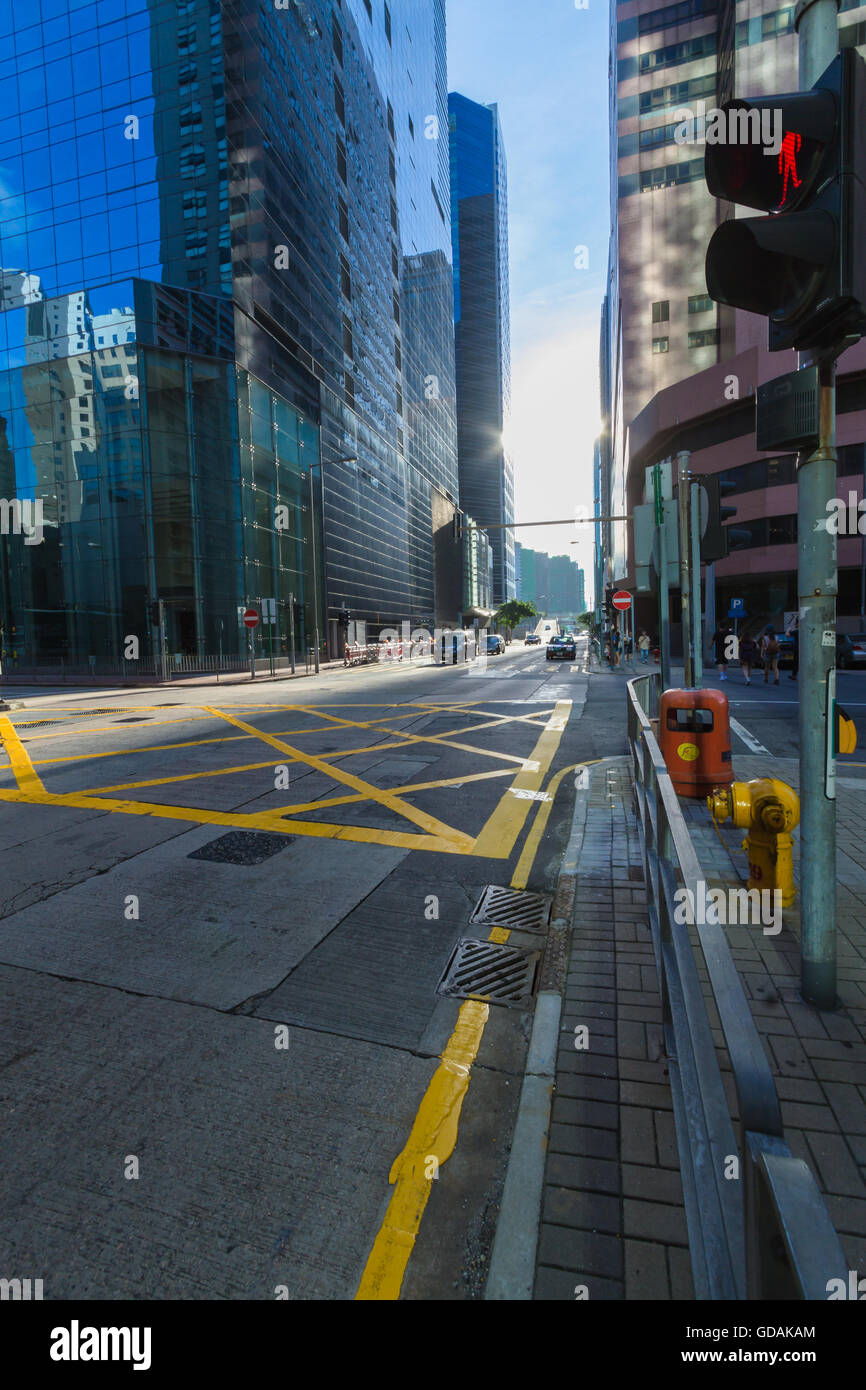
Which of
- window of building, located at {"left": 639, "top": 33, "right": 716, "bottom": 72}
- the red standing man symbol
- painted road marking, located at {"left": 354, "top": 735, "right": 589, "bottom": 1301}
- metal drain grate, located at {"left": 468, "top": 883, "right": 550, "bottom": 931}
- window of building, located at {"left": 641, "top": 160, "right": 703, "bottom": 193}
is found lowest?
painted road marking, located at {"left": 354, "top": 735, "right": 589, "bottom": 1301}

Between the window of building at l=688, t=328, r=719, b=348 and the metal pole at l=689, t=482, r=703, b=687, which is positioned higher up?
the window of building at l=688, t=328, r=719, b=348

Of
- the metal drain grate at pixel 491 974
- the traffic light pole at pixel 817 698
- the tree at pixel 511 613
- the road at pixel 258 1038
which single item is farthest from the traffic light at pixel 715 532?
the tree at pixel 511 613

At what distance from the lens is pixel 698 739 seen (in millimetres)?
7309

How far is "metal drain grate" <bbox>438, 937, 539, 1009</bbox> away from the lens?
3688 mm

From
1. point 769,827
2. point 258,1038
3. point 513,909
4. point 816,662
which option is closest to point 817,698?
point 816,662

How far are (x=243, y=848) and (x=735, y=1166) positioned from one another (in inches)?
200

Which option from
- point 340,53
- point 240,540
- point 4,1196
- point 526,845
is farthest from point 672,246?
point 4,1196

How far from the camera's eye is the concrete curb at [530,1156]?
204cm

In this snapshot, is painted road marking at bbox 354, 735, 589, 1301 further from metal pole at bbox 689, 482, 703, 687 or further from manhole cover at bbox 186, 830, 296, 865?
metal pole at bbox 689, 482, 703, 687

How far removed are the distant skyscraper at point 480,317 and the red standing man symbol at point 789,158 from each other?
496ft

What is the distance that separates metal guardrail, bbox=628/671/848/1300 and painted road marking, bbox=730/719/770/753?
871 centimetres

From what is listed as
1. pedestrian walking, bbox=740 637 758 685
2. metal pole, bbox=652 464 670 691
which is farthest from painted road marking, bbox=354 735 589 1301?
pedestrian walking, bbox=740 637 758 685

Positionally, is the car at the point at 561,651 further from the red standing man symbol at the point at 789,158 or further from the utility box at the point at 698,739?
the red standing man symbol at the point at 789,158

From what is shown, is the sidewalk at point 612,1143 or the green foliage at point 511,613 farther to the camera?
the green foliage at point 511,613
